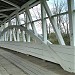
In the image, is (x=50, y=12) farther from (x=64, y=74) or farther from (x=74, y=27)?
(x=64, y=74)

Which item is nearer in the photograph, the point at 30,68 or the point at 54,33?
the point at 30,68

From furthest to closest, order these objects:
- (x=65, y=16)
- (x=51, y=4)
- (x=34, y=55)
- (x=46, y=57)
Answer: (x=34, y=55) → (x=46, y=57) → (x=51, y=4) → (x=65, y=16)

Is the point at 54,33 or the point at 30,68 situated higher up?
the point at 54,33

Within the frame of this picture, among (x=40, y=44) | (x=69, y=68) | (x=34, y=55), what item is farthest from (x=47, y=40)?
(x=69, y=68)

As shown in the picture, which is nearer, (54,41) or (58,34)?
(58,34)

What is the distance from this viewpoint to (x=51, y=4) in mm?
7148

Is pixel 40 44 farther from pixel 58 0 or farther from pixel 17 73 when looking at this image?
pixel 17 73

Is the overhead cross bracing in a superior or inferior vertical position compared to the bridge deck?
superior

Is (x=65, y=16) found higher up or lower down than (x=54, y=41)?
higher up

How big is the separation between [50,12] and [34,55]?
309 centimetres

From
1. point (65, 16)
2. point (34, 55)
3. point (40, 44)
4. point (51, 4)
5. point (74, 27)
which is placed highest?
point (51, 4)

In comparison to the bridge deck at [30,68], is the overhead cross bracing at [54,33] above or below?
above

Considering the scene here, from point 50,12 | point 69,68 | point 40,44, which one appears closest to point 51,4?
point 50,12

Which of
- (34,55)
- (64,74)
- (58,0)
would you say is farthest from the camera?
(34,55)
